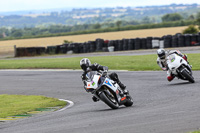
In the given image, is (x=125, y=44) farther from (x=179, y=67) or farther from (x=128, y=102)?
(x=128, y=102)

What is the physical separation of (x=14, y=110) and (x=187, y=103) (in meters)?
5.57

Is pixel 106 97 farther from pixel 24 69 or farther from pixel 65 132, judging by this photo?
pixel 24 69

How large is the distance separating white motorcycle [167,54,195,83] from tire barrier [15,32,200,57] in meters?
22.2

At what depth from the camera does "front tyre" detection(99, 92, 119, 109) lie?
35.9ft

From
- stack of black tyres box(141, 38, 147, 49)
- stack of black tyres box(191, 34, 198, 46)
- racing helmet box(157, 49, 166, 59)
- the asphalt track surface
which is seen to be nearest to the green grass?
the asphalt track surface

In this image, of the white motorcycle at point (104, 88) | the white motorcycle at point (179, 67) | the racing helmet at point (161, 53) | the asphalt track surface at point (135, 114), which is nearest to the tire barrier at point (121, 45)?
the asphalt track surface at point (135, 114)

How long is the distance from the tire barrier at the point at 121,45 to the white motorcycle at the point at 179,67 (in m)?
22.2

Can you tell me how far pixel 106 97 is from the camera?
11.0m

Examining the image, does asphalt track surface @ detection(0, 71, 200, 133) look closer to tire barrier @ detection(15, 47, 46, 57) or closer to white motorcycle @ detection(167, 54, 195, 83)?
white motorcycle @ detection(167, 54, 195, 83)

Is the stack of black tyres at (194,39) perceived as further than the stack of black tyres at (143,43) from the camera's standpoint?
No

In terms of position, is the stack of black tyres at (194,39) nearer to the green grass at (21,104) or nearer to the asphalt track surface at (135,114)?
the asphalt track surface at (135,114)

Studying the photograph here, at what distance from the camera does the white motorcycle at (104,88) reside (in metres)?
11.0

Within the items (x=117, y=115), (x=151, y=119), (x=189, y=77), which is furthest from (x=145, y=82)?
(x=151, y=119)

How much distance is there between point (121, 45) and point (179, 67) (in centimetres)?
2572
